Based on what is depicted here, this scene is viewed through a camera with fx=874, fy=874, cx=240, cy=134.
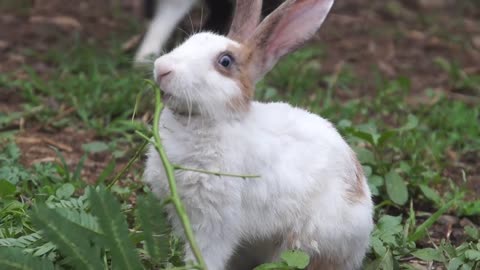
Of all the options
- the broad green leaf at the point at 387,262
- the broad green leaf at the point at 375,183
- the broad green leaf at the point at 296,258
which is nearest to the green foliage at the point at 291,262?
the broad green leaf at the point at 296,258

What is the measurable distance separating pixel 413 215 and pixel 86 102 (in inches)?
68.4

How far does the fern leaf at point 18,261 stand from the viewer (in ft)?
7.22

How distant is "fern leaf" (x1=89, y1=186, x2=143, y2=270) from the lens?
2191mm

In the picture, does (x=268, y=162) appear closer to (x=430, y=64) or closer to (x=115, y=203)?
(x=115, y=203)

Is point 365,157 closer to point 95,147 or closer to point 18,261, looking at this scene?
point 95,147

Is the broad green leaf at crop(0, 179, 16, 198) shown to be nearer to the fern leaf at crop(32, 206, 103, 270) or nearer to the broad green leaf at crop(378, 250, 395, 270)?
the fern leaf at crop(32, 206, 103, 270)

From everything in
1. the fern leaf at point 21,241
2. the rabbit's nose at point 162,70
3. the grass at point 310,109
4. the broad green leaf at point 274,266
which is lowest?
the grass at point 310,109

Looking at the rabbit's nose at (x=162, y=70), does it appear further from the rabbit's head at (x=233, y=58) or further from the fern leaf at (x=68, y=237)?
the fern leaf at (x=68, y=237)

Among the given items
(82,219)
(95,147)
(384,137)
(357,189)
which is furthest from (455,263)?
(95,147)

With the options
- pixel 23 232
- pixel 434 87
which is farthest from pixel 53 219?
pixel 434 87

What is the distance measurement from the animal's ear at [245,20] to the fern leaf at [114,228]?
674 mm

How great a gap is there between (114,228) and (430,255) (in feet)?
3.63

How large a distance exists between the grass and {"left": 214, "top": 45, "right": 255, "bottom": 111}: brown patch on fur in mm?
325

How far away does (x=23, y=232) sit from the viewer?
2.68 m
